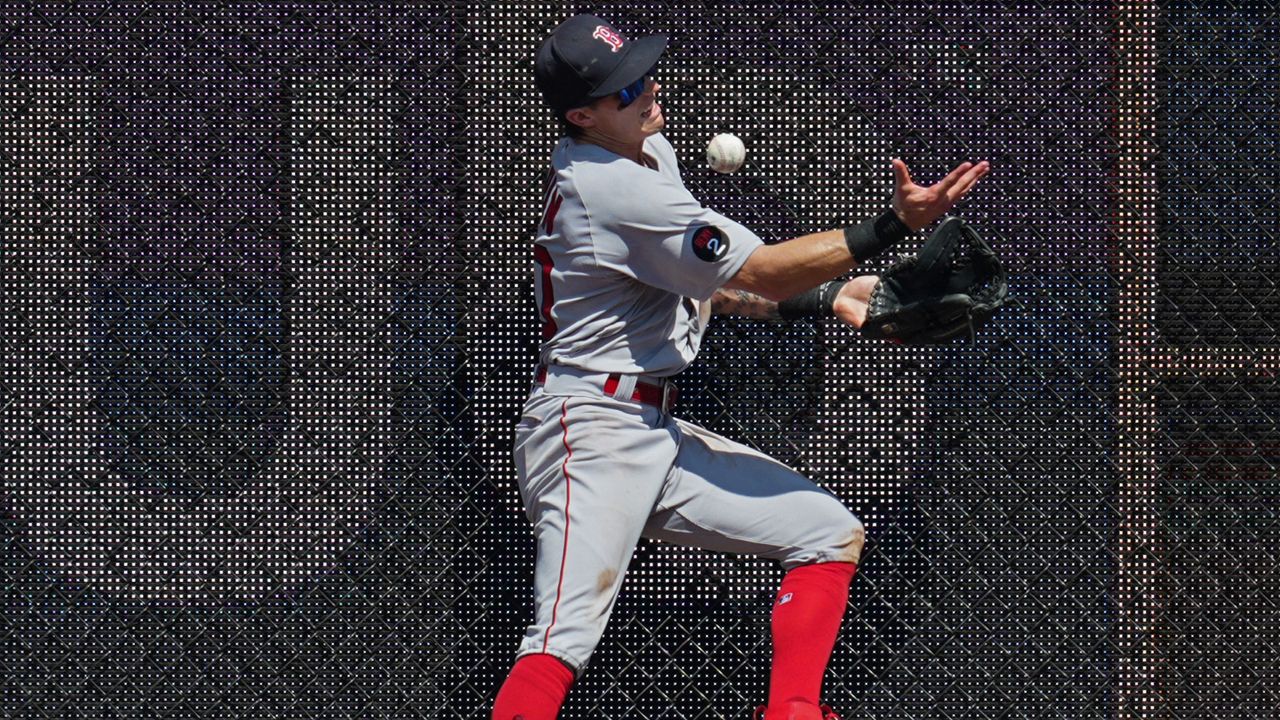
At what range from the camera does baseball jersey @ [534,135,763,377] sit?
302cm

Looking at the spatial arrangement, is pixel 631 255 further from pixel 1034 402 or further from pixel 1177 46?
pixel 1177 46

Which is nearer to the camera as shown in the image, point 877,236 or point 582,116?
point 877,236

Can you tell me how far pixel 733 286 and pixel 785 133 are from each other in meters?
0.96

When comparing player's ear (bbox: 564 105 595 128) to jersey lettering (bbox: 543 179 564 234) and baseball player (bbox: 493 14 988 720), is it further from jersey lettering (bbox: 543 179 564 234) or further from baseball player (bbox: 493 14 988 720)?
jersey lettering (bbox: 543 179 564 234)

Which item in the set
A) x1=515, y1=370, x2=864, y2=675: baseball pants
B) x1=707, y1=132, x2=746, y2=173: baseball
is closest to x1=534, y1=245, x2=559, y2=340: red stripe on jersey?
x1=515, y1=370, x2=864, y2=675: baseball pants

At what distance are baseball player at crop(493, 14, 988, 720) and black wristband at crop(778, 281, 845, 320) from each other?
7 cm

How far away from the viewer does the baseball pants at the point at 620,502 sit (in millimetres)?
3098

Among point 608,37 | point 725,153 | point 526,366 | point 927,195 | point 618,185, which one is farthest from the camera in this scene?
point 526,366

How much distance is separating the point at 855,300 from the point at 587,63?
35.1 inches

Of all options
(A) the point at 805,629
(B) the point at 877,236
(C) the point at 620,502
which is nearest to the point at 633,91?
(B) the point at 877,236

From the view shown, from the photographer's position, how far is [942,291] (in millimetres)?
3213

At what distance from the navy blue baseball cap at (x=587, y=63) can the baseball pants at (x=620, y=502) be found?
2.17ft

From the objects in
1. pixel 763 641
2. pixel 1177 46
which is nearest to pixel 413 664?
pixel 763 641

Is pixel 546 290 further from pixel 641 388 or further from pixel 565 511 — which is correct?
pixel 565 511
